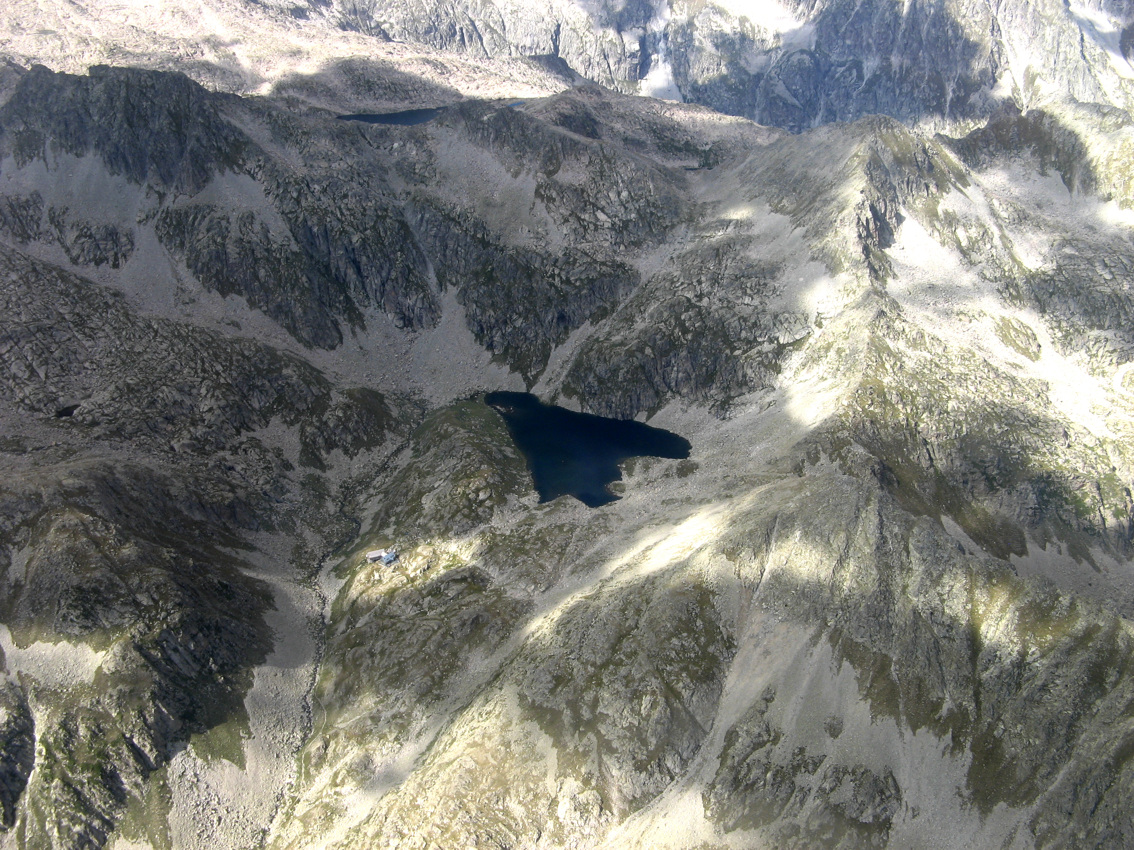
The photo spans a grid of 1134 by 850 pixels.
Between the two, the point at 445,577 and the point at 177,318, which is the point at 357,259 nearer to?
the point at 177,318

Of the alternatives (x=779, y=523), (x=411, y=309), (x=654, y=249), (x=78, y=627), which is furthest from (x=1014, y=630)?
(x=411, y=309)

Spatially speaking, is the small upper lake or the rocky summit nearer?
the rocky summit

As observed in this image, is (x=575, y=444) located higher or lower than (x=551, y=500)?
higher

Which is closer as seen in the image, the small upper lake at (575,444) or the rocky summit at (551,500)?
the rocky summit at (551,500)

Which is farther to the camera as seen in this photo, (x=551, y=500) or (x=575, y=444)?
(x=575, y=444)
